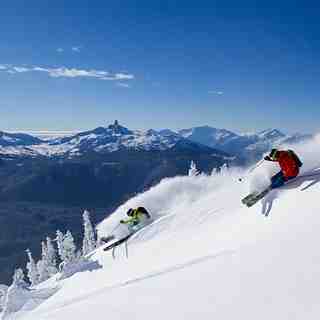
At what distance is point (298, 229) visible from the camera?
1253cm

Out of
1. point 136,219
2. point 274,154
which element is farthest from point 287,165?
point 136,219

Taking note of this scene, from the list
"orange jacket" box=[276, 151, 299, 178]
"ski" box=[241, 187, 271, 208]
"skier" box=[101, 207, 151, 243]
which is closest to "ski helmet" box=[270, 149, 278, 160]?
"orange jacket" box=[276, 151, 299, 178]

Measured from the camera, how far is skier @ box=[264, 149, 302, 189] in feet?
57.8

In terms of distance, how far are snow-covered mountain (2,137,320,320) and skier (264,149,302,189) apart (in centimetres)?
45

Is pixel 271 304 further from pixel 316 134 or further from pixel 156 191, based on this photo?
pixel 156 191

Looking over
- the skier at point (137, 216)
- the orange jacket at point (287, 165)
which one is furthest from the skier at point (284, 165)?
the skier at point (137, 216)

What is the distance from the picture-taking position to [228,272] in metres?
11.2

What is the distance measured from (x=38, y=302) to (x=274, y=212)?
494 inches

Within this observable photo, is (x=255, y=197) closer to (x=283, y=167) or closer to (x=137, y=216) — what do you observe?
(x=283, y=167)

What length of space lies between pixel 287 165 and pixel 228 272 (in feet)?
25.2

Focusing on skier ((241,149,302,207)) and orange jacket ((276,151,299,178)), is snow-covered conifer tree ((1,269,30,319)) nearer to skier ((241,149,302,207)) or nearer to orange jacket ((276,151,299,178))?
skier ((241,149,302,207))

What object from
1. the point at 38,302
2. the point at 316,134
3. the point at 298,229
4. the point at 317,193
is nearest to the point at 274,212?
the point at 317,193

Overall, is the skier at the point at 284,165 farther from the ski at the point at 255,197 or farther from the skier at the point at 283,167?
the ski at the point at 255,197

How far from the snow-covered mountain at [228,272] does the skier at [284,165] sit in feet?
1.47
